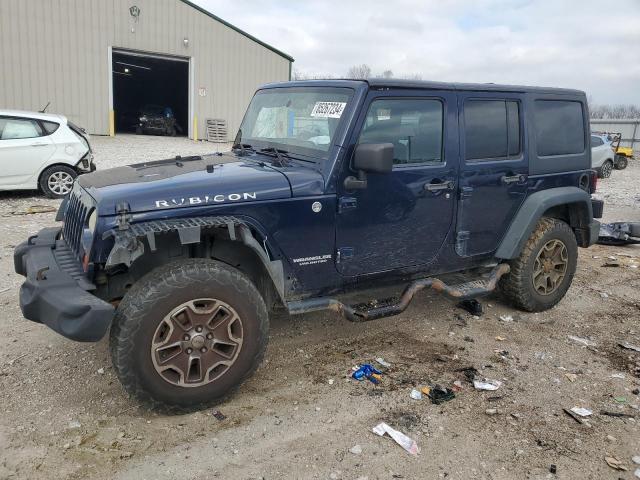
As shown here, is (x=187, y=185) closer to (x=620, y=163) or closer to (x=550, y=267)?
(x=550, y=267)

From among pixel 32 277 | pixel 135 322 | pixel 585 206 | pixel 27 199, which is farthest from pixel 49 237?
pixel 27 199

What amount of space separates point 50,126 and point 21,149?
0.72 meters

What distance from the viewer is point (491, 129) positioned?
447 centimetres

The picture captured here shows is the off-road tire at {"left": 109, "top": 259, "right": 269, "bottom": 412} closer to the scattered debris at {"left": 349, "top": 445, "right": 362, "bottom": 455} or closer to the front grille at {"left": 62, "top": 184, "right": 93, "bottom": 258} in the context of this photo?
the front grille at {"left": 62, "top": 184, "right": 93, "bottom": 258}

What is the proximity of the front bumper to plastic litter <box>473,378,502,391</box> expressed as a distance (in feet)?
8.23

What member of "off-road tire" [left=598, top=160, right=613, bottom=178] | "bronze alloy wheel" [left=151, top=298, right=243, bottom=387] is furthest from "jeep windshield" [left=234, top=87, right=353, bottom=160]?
"off-road tire" [left=598, top=160, right=613, bottom=178]

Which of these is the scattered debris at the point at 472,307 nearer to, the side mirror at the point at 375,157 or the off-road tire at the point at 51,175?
the side mirror at the point at 375,157

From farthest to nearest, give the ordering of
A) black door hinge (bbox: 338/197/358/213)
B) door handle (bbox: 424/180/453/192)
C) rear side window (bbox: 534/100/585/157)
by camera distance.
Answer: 1. rear side window (bbox: 534/100/585/157)
2. door handle (bbox: 424/180/453/192)
3. black door hinge (bbox: 338/197/358/213)

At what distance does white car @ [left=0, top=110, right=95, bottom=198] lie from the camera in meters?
9.23

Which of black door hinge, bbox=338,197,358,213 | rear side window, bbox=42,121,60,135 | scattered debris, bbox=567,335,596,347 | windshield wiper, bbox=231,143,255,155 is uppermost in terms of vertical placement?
rear side window, bbox=42,121,60,135

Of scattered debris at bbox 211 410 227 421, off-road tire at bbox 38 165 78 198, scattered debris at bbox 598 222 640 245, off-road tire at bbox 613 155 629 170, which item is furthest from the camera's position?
off-road tire at bbox 613 155 629 170

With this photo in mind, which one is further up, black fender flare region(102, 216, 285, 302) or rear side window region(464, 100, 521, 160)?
rear side window region(464, 100, 521, 160)

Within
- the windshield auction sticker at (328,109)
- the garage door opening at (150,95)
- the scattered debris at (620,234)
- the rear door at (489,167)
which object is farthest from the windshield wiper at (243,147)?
the garage door opening at (150,95)

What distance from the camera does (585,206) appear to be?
5160 mm
